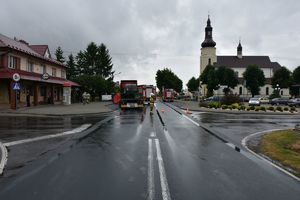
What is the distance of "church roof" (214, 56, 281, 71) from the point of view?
130500 mm

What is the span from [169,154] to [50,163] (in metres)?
3.39

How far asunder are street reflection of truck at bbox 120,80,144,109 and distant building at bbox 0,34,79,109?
8.60 meters

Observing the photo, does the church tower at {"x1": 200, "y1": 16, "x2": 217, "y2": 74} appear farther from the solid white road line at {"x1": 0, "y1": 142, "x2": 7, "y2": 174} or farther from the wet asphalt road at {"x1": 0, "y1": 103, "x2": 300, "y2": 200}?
the solid white road line at {"x1": 0, "y1": 142, "x2": 7, "y2": 174}

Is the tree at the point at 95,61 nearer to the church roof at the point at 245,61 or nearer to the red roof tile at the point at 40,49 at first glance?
the church roof at the point at 245,61

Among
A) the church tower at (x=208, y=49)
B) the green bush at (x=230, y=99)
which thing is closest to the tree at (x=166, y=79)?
the church tower at (x=208, y=49)

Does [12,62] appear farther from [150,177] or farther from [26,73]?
[150,177]

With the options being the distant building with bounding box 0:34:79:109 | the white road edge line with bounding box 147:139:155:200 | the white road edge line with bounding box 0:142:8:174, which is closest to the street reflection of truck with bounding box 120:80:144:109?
the distant building with bounding box 0:34:79:109

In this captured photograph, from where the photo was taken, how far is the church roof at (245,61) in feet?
428

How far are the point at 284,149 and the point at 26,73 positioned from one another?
31569 millimetres

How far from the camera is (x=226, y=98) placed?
45.8 meters

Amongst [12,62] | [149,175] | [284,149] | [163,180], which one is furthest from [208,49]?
[163,180]

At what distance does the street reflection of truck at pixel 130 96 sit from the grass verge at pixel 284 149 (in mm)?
23062

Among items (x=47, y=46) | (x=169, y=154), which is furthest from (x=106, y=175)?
(x=47, y=46)

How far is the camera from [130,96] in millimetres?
39469
